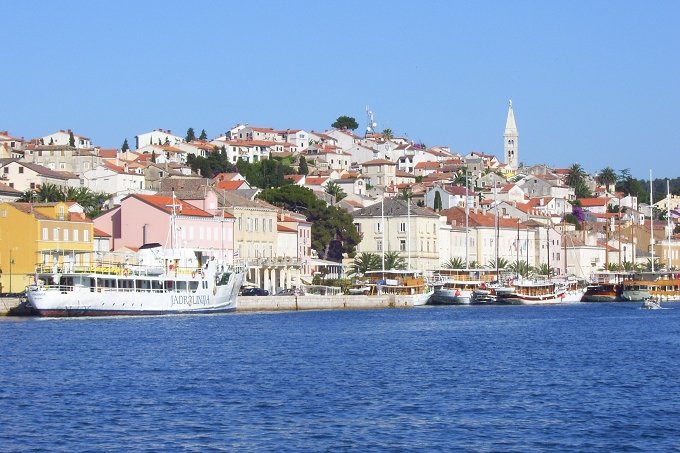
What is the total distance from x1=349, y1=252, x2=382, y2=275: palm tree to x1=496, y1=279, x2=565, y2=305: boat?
10533 millimetres

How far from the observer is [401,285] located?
97250 millimetres

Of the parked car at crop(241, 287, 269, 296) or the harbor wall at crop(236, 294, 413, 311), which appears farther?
the parked car at crop(241, 287, 269, 296)

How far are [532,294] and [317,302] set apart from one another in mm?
25814

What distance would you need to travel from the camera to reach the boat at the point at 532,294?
10631cm

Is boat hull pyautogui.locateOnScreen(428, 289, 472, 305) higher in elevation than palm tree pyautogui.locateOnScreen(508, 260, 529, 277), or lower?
lower

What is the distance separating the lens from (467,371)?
42281 mm

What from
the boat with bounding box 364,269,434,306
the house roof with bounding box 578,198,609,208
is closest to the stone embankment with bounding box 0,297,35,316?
the boat with bounding box 364,269,434,306

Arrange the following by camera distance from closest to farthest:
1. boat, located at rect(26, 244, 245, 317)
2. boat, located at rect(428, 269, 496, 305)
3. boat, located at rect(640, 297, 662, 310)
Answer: boat, located at rect(26, 244, 245, 317), boat, located at rect(640, 297, 662, 310), boat, located at rect(428, 269, 496, 305)

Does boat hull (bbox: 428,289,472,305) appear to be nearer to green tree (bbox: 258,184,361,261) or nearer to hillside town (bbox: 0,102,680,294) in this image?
hillside town (bbox: 0,102,680,294)

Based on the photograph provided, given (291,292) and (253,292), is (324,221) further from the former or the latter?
(253,292)

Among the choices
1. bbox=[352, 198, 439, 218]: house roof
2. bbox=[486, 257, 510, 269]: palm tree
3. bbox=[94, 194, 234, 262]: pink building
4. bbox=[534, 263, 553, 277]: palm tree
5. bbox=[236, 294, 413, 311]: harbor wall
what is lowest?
bbox=[236, 294, 413, 311]: harbor wall

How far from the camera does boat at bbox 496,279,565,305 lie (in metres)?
106

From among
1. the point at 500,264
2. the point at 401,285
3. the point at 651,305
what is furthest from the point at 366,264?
the point at 651,305

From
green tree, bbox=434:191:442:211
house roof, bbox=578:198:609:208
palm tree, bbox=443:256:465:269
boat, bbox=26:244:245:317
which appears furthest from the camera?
house roof, bbox=578:198:609:208
